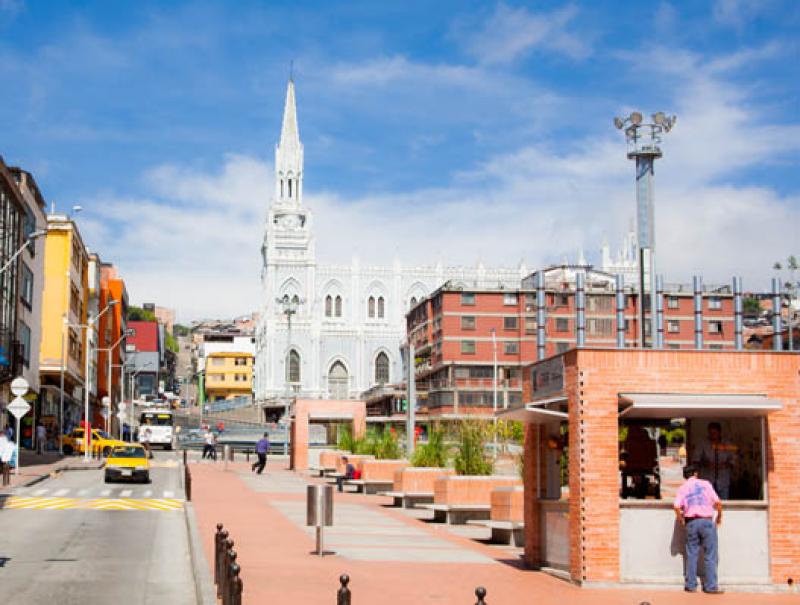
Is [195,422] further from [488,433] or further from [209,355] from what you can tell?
[488,433]

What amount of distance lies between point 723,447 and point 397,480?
569 inches

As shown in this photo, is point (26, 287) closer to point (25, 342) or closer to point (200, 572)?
point (25, 342)

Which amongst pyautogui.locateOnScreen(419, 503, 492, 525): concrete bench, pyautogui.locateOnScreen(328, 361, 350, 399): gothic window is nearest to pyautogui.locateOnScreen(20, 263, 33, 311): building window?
pyautogui.locateOnScreen(419, 503, 492, 525): concrete bench

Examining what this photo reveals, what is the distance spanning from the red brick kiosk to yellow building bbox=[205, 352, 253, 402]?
14322 cm

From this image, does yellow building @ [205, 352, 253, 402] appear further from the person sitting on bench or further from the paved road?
the paved road

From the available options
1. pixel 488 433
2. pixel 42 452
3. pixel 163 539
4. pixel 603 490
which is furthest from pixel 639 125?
pixel 42 452

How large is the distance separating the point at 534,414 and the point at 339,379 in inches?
4262

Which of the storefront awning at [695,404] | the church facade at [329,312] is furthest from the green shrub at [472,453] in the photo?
the church facade at [329,312]

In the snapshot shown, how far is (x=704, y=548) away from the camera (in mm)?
13562

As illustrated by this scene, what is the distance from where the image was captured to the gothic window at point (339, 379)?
12275 cm

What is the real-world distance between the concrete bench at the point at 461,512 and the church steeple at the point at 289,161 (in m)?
107

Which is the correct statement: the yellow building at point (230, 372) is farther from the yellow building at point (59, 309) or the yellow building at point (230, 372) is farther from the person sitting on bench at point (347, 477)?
the person sitting on bench at point (347, 477)

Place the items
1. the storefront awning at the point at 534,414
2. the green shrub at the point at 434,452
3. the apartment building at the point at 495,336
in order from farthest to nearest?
the apartment building at the point at 495,336, the green shrub at the point at 434,452, the storefront awning at the point at 534,414

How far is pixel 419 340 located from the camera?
336 ft
